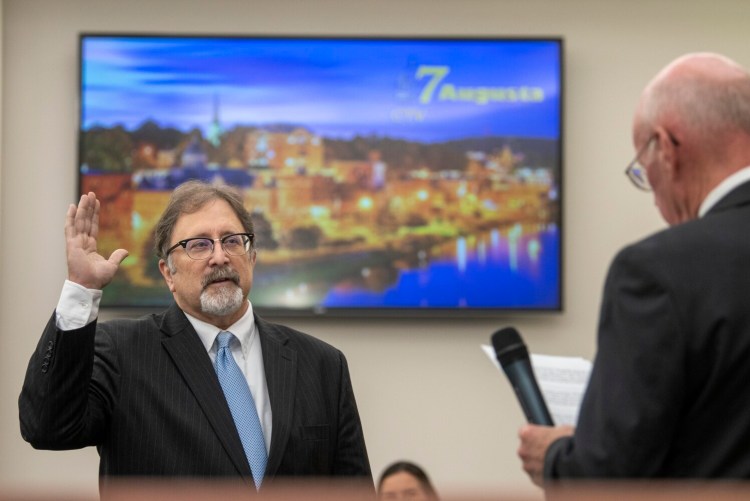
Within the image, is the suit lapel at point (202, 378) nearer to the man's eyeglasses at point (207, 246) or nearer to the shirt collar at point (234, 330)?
the shirt collar at point (234, 330)

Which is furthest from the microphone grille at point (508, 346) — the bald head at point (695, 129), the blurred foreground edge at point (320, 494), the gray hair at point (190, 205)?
the gray hair at point (190, 205)

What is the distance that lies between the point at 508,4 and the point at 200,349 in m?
2.81

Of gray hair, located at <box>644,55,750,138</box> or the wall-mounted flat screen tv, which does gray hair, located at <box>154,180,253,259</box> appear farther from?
the wall-mounted flat screen tv

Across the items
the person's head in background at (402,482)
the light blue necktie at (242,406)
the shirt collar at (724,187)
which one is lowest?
the person's head in background at (402,482)

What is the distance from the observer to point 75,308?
2312 millimetres

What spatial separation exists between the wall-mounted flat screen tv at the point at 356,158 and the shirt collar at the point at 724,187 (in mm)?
3062

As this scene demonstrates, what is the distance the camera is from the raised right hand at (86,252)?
2.32m

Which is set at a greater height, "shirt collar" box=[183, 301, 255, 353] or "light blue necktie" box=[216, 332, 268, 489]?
"shirt collar" box=[183, 301, 255, 353]

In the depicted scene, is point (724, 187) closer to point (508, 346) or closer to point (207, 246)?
point (508, 346)

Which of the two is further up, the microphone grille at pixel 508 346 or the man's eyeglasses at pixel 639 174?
the man's eyeglasses at pixel 639 174

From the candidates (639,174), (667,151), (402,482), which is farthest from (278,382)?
(402,482)

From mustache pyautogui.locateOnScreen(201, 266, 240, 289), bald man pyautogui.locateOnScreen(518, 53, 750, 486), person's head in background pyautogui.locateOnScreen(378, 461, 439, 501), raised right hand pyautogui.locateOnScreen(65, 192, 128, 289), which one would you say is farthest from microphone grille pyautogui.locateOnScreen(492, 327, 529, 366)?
person's head in background pyautogui.locateOnScreen(378, 461, 439, 501)

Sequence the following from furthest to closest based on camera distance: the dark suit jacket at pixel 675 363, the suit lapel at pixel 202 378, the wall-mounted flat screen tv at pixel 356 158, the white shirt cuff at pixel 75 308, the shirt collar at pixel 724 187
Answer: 1. the wall-mounted flat screen tv at pixel 356 158
2. the suit lapel at pixel 202 378
3. the white shirt cuff at pixel 75 308
4. the shirt collar at pixel 724 187
5. the dark suit jacket at pixel 675 363

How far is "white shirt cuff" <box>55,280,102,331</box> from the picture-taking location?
7.55 ft
